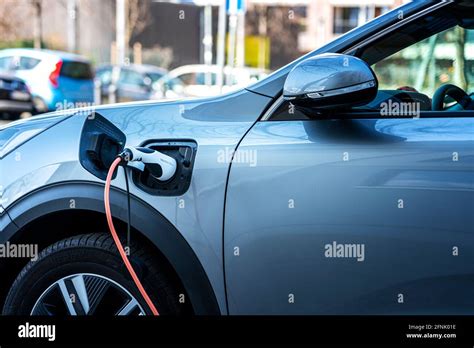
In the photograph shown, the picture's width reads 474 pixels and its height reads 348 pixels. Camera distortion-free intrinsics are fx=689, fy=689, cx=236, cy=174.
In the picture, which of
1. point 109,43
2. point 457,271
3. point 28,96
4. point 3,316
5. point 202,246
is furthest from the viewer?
point 109,43

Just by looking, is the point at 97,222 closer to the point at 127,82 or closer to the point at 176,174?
the point at 176,174

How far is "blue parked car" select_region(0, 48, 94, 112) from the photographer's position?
15.7m

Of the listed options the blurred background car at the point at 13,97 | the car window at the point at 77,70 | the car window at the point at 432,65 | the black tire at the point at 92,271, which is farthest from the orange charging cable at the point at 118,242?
the car window at the point at 77,70

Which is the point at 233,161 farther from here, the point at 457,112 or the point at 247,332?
the point at 457,112

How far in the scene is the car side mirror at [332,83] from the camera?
2168 mm

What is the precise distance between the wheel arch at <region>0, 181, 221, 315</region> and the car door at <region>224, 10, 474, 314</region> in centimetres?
11

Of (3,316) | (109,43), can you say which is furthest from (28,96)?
(109,43)

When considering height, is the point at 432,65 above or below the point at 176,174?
above

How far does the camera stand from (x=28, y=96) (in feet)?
46.6

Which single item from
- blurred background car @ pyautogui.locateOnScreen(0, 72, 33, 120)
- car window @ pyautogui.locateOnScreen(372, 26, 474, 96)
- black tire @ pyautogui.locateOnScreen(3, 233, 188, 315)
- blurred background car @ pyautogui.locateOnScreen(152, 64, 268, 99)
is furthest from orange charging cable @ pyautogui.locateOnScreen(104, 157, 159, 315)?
blurred background car @ pyautogui.locateOnScreen(152, 64, 268, 99)

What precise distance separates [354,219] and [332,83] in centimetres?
44

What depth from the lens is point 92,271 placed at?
2.40 m

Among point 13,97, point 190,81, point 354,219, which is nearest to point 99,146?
point 354,219

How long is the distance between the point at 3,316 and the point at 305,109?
4.31ft
